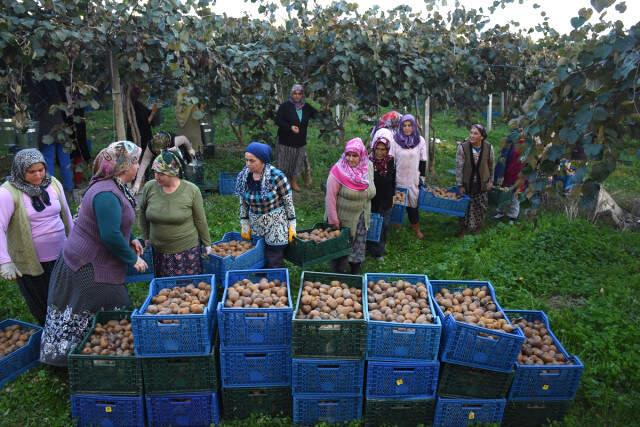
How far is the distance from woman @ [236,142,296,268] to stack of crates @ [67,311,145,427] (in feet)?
6.24

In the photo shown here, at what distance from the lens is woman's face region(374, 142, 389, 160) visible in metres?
6.31

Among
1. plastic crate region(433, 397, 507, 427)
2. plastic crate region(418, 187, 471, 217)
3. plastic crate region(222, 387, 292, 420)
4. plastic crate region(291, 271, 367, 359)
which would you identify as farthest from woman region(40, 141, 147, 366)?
plastic crate region(418, 187, 471, 217)

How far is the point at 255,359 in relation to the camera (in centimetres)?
379

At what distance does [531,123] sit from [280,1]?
743 cm

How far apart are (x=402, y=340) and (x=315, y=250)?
A: 187 cm

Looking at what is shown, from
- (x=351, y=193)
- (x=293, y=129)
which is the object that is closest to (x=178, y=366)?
(x=351, y=193)

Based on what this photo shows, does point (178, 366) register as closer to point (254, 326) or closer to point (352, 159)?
point (254, 326)

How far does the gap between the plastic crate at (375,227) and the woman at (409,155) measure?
101cm

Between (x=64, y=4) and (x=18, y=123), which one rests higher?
(x=64, y=4)

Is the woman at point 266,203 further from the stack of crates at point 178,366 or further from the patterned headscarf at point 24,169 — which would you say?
the patterned headscarf at point 24,169

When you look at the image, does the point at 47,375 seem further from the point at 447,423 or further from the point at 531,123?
the point at 531,123

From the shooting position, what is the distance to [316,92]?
382 inches

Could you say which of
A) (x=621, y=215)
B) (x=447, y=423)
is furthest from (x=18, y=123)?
(x=621, y=215)

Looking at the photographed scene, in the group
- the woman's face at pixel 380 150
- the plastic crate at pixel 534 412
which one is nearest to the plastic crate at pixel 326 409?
the plastic crate at pixel 534 412
